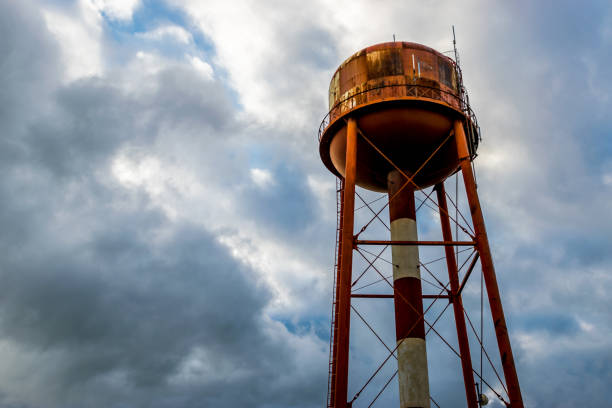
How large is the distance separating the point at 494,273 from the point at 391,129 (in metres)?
6.09

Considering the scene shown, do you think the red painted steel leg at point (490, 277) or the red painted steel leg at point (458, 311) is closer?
the red painted steel leg at point (490, 277)

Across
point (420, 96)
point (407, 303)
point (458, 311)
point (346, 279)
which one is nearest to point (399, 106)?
point (420, 96)

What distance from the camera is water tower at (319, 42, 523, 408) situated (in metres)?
18.2

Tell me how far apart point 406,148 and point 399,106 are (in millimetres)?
1904

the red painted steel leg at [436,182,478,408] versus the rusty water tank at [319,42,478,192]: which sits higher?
the rusty water tank at [319,42,478,192]

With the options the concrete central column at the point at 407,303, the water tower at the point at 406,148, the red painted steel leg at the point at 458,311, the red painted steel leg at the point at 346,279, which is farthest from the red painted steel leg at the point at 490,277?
the red painted steel leg at the point at 346,279

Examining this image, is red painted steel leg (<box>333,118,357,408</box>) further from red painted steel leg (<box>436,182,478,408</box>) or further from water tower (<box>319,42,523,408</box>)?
red painted steel leg (<box>436,182,478,408</box>)

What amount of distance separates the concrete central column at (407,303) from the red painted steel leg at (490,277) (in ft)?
11.0

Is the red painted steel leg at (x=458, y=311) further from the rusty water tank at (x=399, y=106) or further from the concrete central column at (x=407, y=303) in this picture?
the rusty water tank at (x=399, y=106)

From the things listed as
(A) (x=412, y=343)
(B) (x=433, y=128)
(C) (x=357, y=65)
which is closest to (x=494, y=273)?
(A) (x=412, y=343)

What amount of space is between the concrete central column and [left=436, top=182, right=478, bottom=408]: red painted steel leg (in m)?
1.54

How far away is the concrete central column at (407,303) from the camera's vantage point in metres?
18.5

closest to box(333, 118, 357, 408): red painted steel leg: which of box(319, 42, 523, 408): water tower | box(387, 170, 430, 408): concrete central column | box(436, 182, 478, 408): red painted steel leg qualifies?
box(319, 42, 523, 408): water tower

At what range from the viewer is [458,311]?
850 inches
